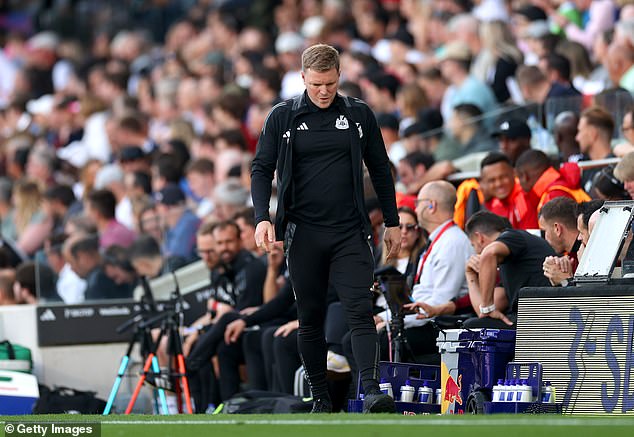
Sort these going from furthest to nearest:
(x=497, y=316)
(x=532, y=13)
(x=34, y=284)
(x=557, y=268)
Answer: (x=532, y=13)
(x=34, y=284)
(x=497, y=316)
(x=557, y=268)

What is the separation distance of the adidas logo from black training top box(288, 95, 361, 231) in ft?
19.9

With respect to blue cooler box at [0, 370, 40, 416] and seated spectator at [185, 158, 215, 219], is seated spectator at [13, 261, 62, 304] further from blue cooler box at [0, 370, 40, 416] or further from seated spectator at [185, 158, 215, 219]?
seated spectator at [185, 158, 215, 219]

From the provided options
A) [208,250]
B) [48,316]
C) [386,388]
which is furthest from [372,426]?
[48,316]

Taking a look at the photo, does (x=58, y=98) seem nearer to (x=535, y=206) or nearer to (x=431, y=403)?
(x=535, y=206)

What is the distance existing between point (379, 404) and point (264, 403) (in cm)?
282

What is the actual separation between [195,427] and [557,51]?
27.9 ft

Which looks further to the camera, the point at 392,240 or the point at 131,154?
the point at 131,154

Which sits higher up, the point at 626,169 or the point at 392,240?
the point at 626,169

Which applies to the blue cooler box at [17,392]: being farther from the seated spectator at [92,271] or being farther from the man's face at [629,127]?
the man's face at [629,127]

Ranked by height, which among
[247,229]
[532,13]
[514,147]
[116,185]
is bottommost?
[247,229]

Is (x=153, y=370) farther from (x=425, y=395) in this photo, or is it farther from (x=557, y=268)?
(x=557, y=268)

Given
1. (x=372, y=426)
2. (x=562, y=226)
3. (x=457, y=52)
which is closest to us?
(x=372, y=426)

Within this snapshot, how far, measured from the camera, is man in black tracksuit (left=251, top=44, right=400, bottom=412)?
930 centimetres

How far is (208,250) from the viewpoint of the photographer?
14.0 m
